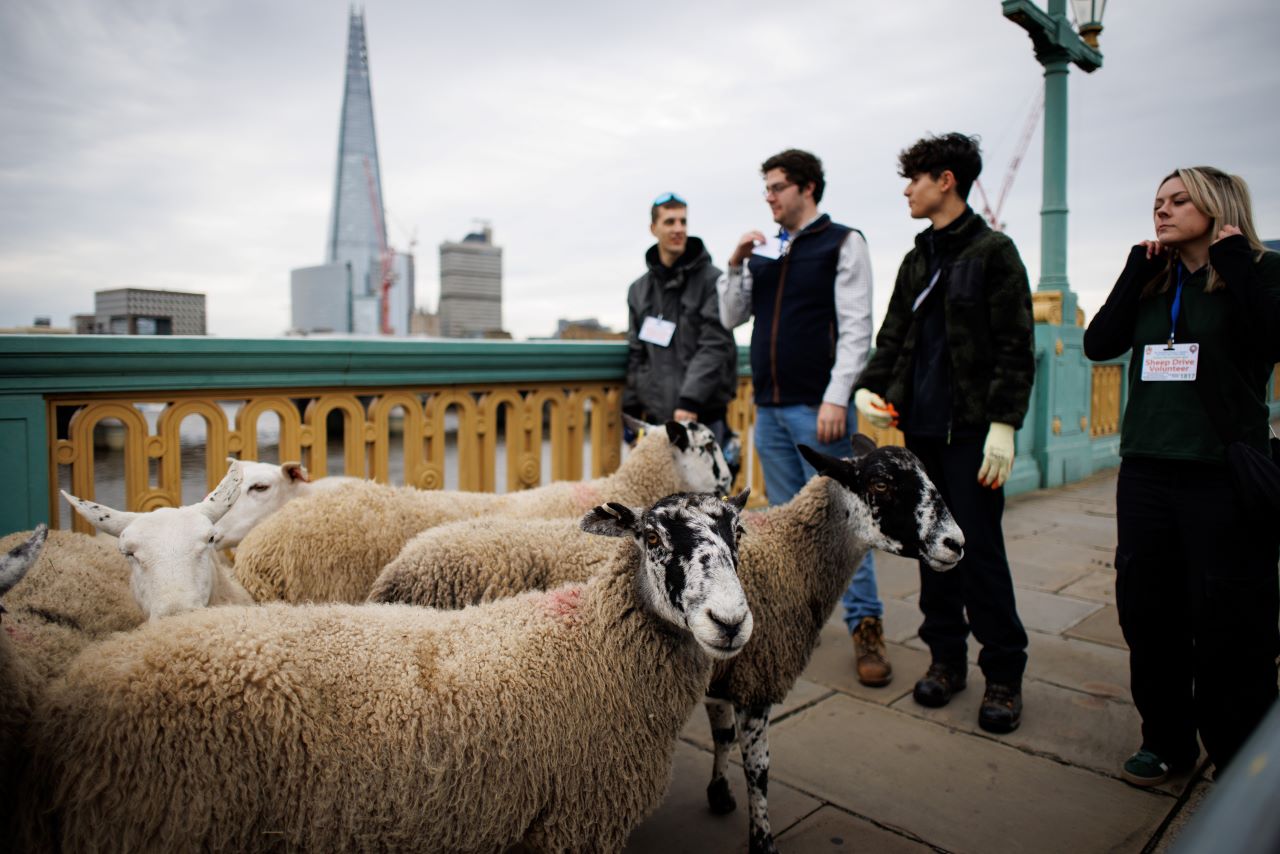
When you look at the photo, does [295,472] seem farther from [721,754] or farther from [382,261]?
[382,261]

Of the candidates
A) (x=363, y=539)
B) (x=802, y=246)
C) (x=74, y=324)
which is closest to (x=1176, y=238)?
(x=802, y=246)

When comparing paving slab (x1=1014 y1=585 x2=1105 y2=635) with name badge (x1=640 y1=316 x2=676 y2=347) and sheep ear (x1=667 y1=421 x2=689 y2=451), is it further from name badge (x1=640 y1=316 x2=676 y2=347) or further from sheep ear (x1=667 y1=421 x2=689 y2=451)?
name badge (x1=640 y1=316 x2=676 y2=347)

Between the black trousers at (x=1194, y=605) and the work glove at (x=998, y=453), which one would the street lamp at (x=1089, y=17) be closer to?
the work glove at (x=998, y=453)

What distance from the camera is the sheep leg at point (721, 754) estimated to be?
2.79 m

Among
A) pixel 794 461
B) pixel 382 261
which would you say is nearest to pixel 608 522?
pixel 794 461

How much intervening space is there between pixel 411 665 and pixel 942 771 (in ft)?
7.06

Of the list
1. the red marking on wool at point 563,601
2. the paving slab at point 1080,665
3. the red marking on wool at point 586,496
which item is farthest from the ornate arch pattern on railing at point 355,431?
the paving slab at point 1080,665

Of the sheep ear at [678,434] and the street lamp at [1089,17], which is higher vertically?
the street lamp at [1089,17]

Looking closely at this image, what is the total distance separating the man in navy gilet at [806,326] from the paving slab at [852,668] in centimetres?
7

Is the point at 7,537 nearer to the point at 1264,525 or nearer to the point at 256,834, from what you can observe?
the point at 256,834

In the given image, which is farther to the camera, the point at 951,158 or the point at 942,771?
the point at 951,158

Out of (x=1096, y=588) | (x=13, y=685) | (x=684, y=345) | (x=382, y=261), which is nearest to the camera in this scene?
(x=13, y=685)

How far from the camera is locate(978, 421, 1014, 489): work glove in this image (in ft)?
10.3

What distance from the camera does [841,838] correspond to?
2.58 metres
